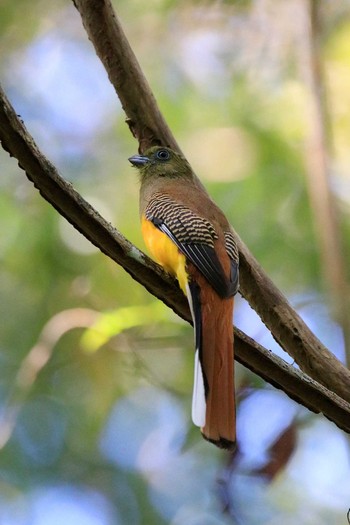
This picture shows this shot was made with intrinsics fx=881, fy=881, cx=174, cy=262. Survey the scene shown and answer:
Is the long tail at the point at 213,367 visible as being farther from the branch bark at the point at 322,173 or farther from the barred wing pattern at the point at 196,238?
the branch bark at the point at 322,173

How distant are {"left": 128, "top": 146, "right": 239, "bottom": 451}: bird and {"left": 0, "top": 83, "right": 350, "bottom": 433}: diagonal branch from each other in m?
0.08

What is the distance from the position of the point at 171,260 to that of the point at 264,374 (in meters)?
0.73

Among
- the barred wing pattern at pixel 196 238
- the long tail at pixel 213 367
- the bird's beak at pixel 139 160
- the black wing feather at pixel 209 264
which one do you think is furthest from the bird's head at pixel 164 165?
the long tail at pixel 213 367

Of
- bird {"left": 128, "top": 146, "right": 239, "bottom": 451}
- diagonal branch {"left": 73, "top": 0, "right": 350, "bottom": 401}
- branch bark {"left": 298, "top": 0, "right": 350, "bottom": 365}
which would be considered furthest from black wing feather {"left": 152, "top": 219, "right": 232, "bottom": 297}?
branch bark {"left": 298, "top": 0, "right": 350, "bottom": 365}

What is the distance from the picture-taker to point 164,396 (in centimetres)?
487

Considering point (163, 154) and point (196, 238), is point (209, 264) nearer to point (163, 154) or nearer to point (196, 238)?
point (196, 238)

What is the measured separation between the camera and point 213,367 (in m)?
2.28

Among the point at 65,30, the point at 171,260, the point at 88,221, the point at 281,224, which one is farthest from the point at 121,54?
the point at 65,30

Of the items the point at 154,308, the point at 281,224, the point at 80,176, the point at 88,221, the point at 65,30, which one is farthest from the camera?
the point at 65,30

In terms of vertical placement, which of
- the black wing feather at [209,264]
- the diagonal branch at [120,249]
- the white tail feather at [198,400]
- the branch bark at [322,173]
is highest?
the branch bark at [322,173]

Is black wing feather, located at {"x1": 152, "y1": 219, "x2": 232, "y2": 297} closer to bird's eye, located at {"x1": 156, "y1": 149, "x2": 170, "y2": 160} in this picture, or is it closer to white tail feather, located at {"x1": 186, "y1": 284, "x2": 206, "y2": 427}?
white tail feather, located at {"x1": 186, "y1": 284, "x2": 206, "y2": 427}

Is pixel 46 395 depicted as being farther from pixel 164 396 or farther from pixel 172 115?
pixel 172 115

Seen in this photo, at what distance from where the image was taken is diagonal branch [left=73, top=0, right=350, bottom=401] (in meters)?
2.47

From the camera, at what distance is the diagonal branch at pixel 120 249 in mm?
1903
